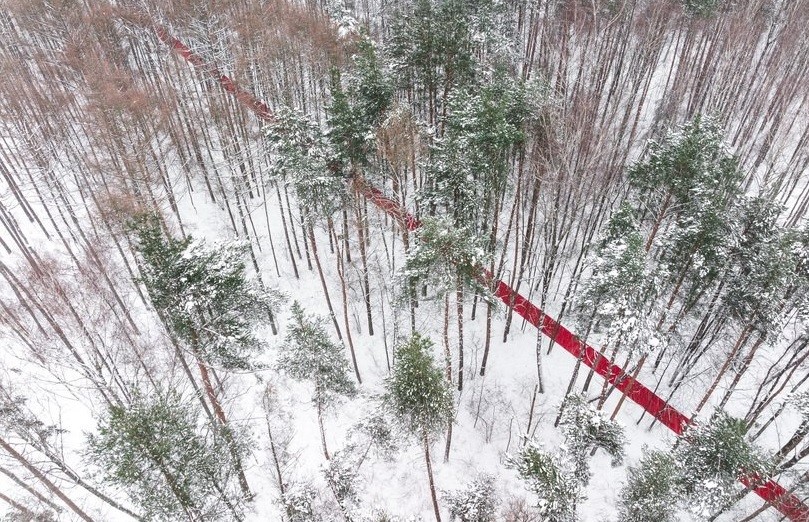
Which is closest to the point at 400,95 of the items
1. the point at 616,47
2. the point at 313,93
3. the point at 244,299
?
the point at 313,93

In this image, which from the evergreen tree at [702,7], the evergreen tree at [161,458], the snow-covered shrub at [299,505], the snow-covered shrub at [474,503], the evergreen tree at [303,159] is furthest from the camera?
the evergreen tree at [702,7]

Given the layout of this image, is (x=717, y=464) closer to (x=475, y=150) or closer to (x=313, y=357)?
(x=475, y=150)

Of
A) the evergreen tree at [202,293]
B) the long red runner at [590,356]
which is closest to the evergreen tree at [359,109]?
the long red runner at [590,356]

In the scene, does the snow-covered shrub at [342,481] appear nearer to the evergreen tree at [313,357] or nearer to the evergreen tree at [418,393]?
the evergreen tree at [313,357]

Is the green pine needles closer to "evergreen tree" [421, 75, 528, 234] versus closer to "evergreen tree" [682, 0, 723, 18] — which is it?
"evergreen tree" [421, 75, 528, 234]

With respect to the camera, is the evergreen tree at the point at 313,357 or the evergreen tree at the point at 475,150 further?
the evergreen tree at the point at 475,150
